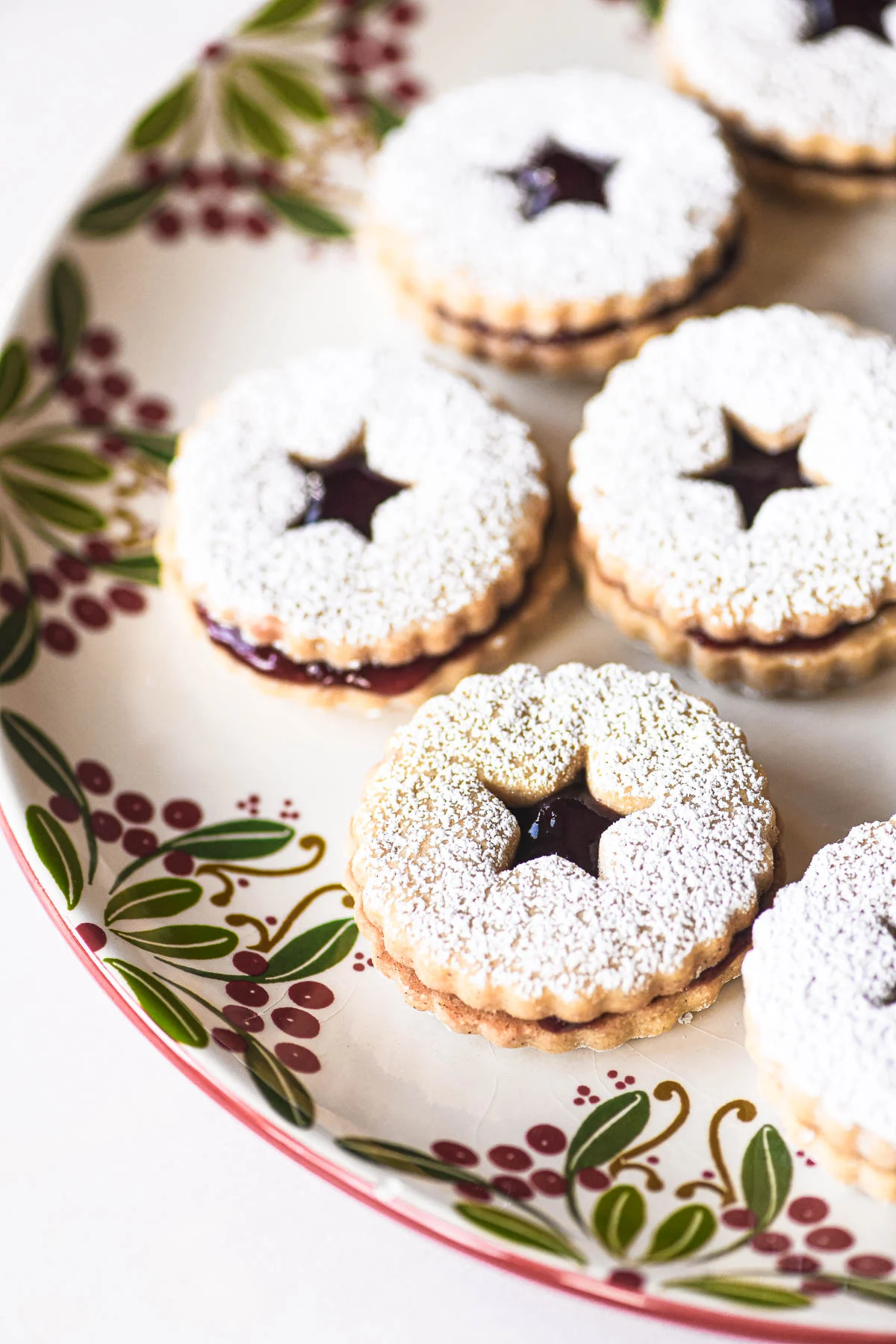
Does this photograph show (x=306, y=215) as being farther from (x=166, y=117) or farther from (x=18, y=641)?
(x=18, y=641)

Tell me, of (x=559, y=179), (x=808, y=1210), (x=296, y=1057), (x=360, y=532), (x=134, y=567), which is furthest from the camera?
(x=559, y=179)

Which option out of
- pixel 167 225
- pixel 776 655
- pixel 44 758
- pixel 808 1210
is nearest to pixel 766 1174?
pixel 808 1210

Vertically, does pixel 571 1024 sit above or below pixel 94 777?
below

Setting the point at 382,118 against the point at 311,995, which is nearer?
the point at 311,995

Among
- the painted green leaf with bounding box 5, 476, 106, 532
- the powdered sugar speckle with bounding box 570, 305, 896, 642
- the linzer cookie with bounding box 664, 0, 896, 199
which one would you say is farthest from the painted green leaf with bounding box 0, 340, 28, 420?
the linzer cookie with bounding box 664, 0, 896, 199

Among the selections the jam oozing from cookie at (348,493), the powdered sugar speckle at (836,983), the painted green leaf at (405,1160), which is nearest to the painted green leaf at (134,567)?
the jam oozing from cookie at (348,493)

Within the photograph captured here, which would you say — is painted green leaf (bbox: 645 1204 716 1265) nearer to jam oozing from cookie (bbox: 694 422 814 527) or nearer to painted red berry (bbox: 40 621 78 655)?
jam oozing from cookie (bbox: 694 422 814 527)

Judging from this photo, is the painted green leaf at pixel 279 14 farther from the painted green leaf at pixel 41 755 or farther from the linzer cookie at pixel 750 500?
the painted green leaf at pixel 41 755
